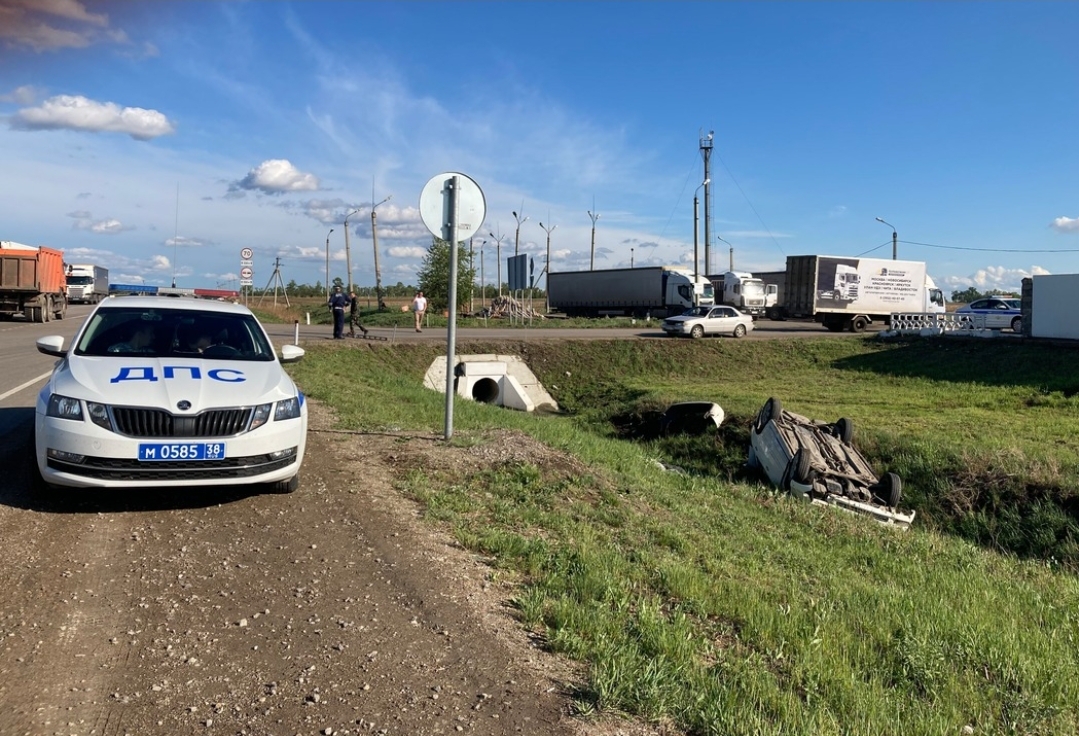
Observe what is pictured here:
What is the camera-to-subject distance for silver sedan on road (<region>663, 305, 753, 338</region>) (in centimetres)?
3466

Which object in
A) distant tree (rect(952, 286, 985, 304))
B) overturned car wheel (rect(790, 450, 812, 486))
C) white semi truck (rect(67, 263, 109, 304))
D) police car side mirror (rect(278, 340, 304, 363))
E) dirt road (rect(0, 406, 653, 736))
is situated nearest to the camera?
dirt road (rect(0, 406, 653, 736))

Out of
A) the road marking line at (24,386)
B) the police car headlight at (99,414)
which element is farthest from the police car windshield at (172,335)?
the road marking line at (24,386)

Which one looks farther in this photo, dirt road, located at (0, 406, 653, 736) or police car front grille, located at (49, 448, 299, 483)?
police car front grille, located at (49, 448, 299, 483)

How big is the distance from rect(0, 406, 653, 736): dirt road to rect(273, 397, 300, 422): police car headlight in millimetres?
682

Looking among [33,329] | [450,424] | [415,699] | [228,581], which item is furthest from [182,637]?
[33,329]

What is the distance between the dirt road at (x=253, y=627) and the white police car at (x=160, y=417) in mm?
353

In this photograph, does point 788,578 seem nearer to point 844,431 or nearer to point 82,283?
point 844,431

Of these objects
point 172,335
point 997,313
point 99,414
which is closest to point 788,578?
point 99,414

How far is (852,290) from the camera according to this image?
42.2 m

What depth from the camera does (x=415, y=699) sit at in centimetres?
327

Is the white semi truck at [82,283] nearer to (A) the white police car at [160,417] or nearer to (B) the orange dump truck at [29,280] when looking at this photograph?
(B) the orange dump truck at [29,280]

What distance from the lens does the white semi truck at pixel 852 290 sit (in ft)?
137

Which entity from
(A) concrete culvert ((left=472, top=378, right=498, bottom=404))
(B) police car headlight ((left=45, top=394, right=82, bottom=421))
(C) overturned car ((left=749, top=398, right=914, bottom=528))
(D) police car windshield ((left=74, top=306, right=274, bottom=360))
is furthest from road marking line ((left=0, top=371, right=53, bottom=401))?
(A) concrete culvert ((left=472, top=378, right=498, bottom=404))

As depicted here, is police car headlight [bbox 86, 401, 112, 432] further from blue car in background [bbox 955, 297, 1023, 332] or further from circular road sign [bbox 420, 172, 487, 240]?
blue car in background [bbox 955, 297, 1023, 332]
